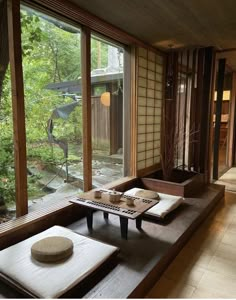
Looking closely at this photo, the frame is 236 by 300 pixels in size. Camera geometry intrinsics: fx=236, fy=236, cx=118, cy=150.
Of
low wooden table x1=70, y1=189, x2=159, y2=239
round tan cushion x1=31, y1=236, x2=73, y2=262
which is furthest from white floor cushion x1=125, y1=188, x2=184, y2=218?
round tan cushion x1=31, y1=236, x2=73, y2=262

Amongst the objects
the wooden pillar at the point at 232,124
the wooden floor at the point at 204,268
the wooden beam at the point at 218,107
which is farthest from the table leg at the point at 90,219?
the wooden pillar at the point at 232,124

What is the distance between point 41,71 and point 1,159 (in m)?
0.91

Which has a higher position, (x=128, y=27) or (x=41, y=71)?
(x=128, y=27)

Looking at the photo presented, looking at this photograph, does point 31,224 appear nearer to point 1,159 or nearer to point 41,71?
point 1,159

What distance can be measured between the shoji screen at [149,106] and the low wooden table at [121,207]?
142cm

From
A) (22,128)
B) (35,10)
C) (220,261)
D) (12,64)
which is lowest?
(220,261)

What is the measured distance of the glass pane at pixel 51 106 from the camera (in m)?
2.18

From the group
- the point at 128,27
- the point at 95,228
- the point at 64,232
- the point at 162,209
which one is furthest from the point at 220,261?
the point at 128,27

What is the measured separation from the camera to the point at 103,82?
10.3ft

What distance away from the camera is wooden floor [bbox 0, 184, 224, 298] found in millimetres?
1569

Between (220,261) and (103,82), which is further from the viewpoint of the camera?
(103,82)

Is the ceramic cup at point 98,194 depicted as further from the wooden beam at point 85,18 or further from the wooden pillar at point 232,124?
the wooden pillar at point 232,124

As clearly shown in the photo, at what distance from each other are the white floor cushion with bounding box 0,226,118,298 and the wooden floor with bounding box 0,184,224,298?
11 centimetres

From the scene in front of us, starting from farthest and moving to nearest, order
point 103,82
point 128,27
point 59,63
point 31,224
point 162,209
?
point 103,82 < point 128,27 < point 162,209 < point 59,63 < point 31,224
